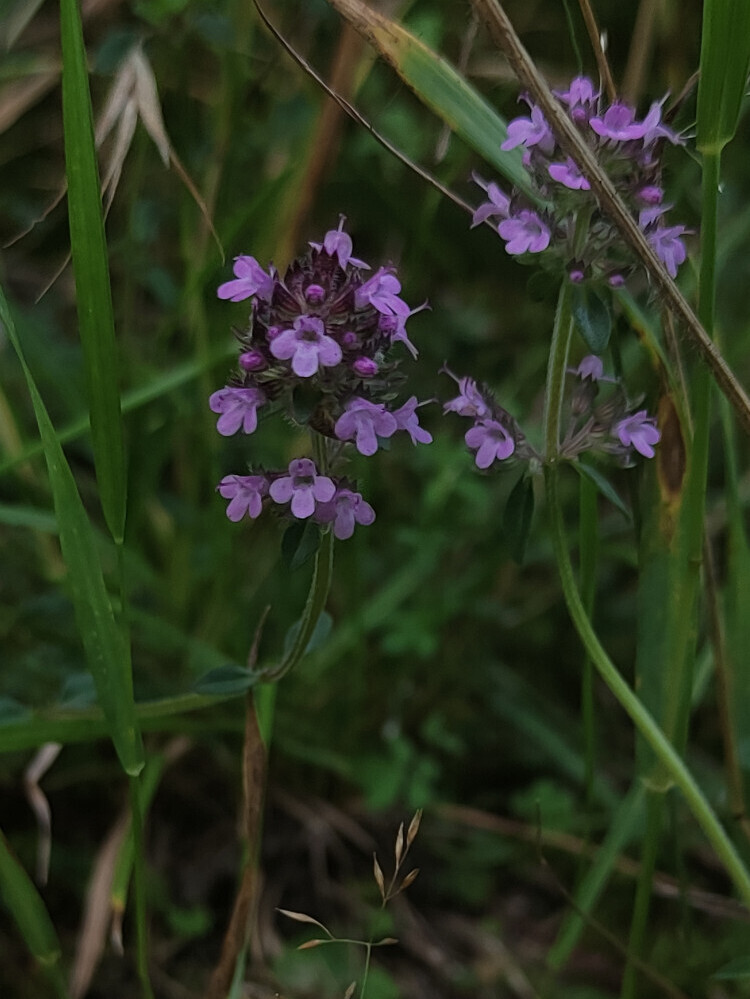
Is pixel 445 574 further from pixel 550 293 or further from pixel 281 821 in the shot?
pixel 550 293

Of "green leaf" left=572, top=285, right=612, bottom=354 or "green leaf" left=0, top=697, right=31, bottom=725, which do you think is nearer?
"green leaf" left=572, top=285, right=612, bottom=354

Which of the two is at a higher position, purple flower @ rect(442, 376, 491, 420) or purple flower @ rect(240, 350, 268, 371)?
purple flower @ rect(442, 376, 491, 420)

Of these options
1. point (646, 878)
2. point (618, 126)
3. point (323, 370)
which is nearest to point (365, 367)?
point (323, 370)

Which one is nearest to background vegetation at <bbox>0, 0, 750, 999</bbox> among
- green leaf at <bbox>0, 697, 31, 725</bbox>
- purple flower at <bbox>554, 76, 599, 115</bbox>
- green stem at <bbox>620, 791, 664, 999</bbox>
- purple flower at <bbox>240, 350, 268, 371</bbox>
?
green leaf at <bbox>0, 697, 31, 725</bbox>

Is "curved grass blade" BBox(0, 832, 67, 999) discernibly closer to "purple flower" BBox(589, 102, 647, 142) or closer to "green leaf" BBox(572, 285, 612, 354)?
"green leaf" BBox(572, 285, 612, 354)

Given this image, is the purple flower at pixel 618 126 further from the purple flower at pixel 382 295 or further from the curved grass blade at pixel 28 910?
the curved grass blade at pixel 28 910

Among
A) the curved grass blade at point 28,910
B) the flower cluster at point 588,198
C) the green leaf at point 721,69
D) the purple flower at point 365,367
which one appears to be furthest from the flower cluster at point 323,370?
the curved grass blade at point 28,910
